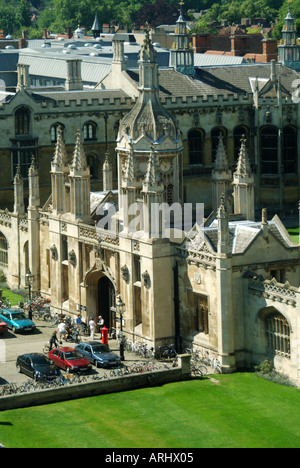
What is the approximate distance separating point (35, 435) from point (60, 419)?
235cm

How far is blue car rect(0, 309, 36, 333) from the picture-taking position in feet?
238

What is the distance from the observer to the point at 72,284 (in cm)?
7594

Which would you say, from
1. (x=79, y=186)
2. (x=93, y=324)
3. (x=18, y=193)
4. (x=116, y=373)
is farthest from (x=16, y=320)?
(x=18, y=193)

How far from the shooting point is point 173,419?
57.4 m

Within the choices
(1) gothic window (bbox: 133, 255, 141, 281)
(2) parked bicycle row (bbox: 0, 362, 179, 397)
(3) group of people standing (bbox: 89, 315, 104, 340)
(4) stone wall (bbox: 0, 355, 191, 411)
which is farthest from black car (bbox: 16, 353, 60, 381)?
(1) gothic window (bbox: 133, 255, 141, 281)

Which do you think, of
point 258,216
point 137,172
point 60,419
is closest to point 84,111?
point 258,216

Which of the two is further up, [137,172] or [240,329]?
[137,172]

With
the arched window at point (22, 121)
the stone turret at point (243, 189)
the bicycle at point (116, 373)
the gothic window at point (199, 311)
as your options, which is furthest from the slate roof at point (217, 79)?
the bicycle at point (116, 373)

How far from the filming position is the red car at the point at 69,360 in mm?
63625

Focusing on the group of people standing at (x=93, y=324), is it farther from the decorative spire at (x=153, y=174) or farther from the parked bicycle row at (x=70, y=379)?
the decorative spire at (x=153, y=174)

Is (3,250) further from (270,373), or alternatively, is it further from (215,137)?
(270,373)

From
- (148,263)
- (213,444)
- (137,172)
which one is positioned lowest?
(213,444)

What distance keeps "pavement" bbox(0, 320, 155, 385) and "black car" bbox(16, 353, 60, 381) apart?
405 millimetres

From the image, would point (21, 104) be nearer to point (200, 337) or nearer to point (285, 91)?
point (285, 91)
